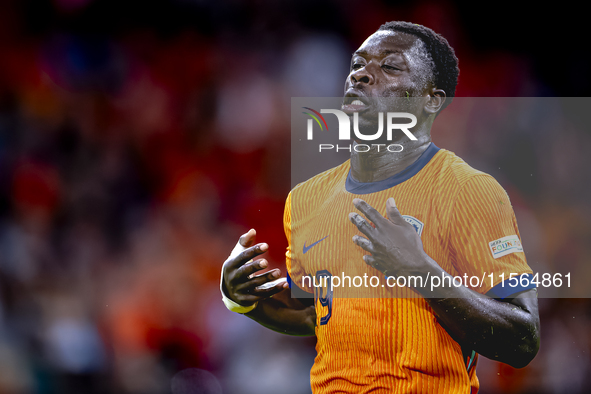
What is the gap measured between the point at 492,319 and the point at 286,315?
89 centimetres

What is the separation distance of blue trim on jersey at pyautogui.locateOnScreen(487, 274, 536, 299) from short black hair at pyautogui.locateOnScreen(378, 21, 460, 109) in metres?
0.80

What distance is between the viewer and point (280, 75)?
353 centimetres

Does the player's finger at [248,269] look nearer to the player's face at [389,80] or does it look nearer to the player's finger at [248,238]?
the player's finger at [248,238]

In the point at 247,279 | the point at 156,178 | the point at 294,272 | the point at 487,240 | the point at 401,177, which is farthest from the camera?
the point at 156,178

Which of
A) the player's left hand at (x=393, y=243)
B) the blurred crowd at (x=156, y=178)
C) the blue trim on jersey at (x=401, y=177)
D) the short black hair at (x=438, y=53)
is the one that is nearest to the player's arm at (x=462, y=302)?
the player's left hand at (x=393, y=243)

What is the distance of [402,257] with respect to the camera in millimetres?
1438

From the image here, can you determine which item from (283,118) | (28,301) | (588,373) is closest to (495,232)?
(588,373)

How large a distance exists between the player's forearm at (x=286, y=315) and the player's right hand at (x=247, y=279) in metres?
0.15

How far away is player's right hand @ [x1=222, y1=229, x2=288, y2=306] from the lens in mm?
1843

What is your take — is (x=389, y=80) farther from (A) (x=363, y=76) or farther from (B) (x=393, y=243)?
(B) (x=393, y=243)

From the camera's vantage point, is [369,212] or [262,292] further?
[262,292]

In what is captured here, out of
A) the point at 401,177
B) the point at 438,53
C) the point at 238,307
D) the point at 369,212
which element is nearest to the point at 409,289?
the point at 369,212

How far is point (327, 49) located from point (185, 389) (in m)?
2.54

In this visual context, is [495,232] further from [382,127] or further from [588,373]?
[588,373]
